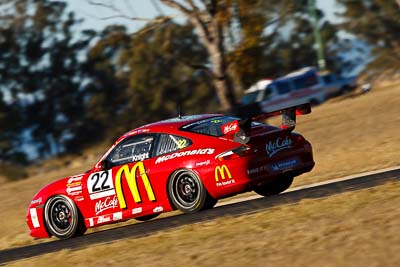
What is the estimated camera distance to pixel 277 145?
37.6 feet

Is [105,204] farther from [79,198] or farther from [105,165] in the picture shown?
[105,165]

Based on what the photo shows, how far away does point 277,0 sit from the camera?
58.2 meters

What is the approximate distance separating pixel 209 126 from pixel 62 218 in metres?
2.57

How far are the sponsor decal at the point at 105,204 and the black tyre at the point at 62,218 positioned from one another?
322 millimetres

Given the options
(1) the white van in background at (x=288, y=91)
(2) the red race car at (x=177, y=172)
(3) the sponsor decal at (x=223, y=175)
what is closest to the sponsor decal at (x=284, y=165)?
(2) the red race car at (x=177, y=172)

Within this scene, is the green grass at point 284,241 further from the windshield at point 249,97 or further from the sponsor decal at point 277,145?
the windshield at point 249,97

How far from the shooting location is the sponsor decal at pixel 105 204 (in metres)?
12.1

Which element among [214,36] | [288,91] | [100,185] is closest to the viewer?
Result: [100,185]

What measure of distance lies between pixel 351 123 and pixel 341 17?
4981 centimetres

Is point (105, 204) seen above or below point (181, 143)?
below

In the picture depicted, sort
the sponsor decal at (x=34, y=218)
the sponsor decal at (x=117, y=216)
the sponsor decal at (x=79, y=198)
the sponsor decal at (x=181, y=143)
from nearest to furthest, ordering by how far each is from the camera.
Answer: the sponsor decal at (x=181, y=143) → the sponsor decal at (x=117, y=216) → the sponsor decal at (x=79, y=198) → the sponsor decal at (x=34, y=218)

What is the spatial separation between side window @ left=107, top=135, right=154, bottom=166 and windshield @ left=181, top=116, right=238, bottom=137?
1.93 ft

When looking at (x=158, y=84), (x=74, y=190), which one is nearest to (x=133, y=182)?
(x=74, y=190)

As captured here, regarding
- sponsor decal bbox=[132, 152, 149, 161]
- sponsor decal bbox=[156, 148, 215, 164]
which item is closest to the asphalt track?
sponsor decal bbox=[156, 148, 215, 164]
